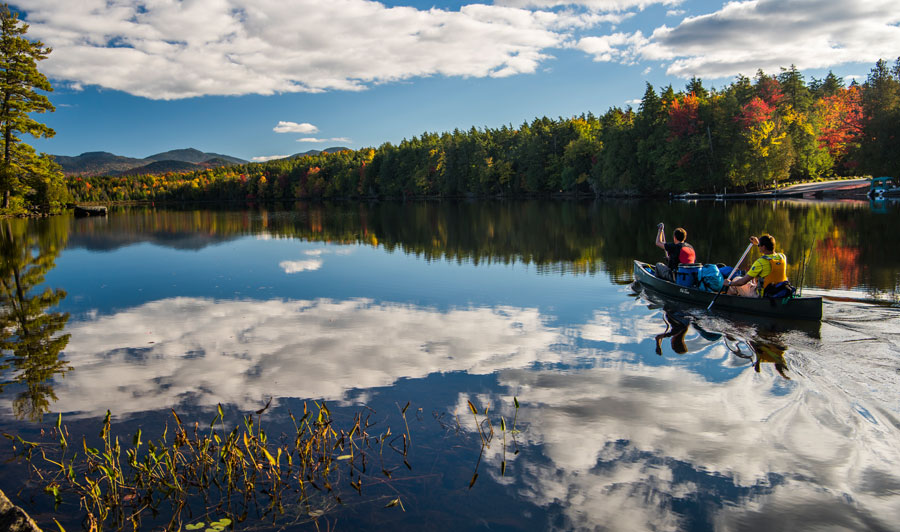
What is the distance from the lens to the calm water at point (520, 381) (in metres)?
5.51

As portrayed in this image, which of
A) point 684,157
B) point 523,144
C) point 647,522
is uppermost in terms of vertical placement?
point 523,144

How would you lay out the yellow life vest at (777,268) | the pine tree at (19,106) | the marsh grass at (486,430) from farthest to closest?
the pine tree at (19,106) → the yellow life vest at (777,268) → the marsh grass at (486,430)

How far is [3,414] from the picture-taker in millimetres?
7801

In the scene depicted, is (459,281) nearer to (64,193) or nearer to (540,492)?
(540,492)

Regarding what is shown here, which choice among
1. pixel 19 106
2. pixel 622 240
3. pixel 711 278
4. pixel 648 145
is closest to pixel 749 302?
pixel 711 278

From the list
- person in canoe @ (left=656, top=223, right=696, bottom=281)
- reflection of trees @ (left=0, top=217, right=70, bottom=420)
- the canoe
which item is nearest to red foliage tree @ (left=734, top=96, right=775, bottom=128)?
person in canoe @ (left=656, top=223, right=696, bottom=281)

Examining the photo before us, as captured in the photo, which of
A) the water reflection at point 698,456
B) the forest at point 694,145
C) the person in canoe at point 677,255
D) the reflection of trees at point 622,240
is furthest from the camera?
the forest at point 694,145

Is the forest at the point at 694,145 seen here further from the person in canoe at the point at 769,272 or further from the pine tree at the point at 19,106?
the pine tree at the point at 19,106

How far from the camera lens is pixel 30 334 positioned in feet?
40.1

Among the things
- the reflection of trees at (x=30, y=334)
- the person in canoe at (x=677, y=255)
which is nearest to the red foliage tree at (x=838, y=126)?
the person in canoe at (x=677, y=255)

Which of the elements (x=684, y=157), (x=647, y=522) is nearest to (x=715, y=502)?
(x=647, y=522)

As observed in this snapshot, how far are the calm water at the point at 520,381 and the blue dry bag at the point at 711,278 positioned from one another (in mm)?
776

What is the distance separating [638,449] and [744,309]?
8.05 m

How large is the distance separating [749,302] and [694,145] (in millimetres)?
59726
